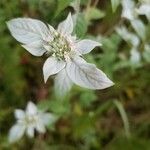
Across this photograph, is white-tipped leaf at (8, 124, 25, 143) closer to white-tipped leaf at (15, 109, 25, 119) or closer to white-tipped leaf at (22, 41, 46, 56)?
white-tipped leaf at (15, 109, 25, 119)

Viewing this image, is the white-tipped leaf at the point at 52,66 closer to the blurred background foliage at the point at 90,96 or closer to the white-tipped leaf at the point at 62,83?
the white-tipped leaf at the point at 62,83

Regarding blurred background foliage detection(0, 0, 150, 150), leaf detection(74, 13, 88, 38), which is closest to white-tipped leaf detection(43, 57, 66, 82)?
leaf detection(74, 13, 88, 38)

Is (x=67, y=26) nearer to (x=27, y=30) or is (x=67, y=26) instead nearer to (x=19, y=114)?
(x=27, y=30)

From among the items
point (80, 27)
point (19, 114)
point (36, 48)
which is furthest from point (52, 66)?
point (19, 114)

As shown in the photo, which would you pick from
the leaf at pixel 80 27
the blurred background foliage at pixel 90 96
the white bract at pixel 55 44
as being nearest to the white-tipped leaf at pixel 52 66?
the white bract at pixel 55 44

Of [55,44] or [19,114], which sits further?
[19,114]
